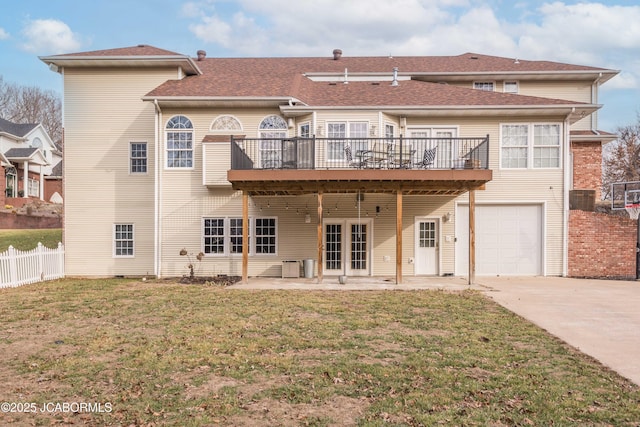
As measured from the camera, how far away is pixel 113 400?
537cm

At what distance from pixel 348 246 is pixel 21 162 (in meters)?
32.0

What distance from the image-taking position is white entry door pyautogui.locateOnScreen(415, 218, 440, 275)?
57.4 ft

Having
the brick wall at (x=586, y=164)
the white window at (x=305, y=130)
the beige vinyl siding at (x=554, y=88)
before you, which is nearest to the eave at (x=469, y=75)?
the beige vinyl siding at (x=554, y=88)

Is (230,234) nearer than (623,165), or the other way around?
(230,234)

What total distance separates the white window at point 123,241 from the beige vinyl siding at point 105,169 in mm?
162

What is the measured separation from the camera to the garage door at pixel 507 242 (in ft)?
57.3

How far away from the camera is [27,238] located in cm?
2530

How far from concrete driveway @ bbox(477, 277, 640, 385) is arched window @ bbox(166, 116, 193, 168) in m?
10.9

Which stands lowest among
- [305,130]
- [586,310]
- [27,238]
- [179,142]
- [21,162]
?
[586,310]

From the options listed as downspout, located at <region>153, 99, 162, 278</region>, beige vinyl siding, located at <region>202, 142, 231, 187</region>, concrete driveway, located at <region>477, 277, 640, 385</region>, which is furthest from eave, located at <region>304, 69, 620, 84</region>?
concrete driveway, located at <region>477, 277, 640, 385</region>

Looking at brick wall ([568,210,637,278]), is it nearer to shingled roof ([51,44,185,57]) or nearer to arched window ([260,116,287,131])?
arched window ([260,116,287,131])

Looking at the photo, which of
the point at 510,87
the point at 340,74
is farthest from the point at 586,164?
the point at 340,74

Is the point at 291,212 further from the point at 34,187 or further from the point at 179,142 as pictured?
the point at 34,187

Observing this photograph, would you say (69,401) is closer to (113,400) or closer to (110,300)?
(113,400)
